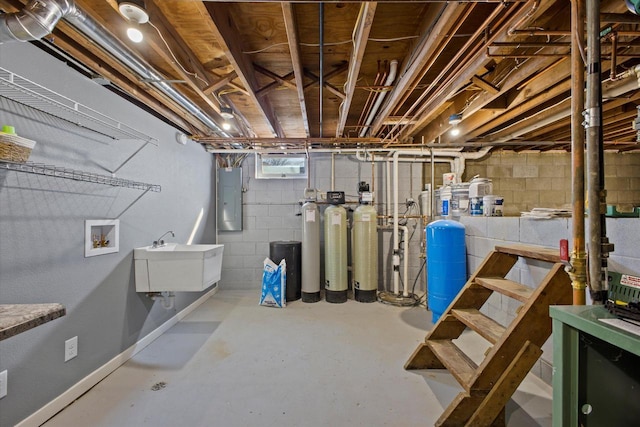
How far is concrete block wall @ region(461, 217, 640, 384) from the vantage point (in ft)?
4.90

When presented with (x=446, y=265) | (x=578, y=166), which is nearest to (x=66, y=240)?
(x=578, y=166)

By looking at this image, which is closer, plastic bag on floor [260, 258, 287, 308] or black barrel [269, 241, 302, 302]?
plastic bag on floor [260, 258, 287, 308]

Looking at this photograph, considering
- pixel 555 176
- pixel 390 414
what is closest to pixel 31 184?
pixel 390 414

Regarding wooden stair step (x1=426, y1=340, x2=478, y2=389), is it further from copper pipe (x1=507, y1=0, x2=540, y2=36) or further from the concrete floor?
copper pipe (x1=507, y1=0, x2=540, y2=36)

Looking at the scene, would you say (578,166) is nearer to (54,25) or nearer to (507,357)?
(507,357)

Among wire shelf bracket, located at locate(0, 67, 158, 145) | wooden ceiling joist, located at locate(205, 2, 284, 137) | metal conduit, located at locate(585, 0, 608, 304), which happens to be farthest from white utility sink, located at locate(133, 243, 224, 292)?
metal conduit, located at locate(585, 0, 608, 304)

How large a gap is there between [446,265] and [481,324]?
103cm

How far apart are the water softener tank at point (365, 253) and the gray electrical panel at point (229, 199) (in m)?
1.78

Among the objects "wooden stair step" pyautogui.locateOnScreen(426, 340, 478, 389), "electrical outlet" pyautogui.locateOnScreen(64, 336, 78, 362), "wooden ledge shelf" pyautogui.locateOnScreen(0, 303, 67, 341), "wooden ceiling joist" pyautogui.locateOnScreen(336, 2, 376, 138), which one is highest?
"wooden ceiling joist" pyautogui.locateOnScreen(336, 2, 376, 138)

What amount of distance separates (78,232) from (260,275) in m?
2.65

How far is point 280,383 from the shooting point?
6.51ft

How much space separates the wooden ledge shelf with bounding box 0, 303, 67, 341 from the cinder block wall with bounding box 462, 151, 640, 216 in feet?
15.1

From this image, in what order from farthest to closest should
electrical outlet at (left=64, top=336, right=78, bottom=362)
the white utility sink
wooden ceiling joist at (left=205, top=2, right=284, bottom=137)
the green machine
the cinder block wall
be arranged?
the cinder block wall → the white utility sink → electrical outlet at (left=64, top=336, right=78, bottom=362) → wooden ceiling joist at (left=205, top=2, right=284, bottom=137) → the green machine

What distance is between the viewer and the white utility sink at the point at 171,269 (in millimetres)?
2393
